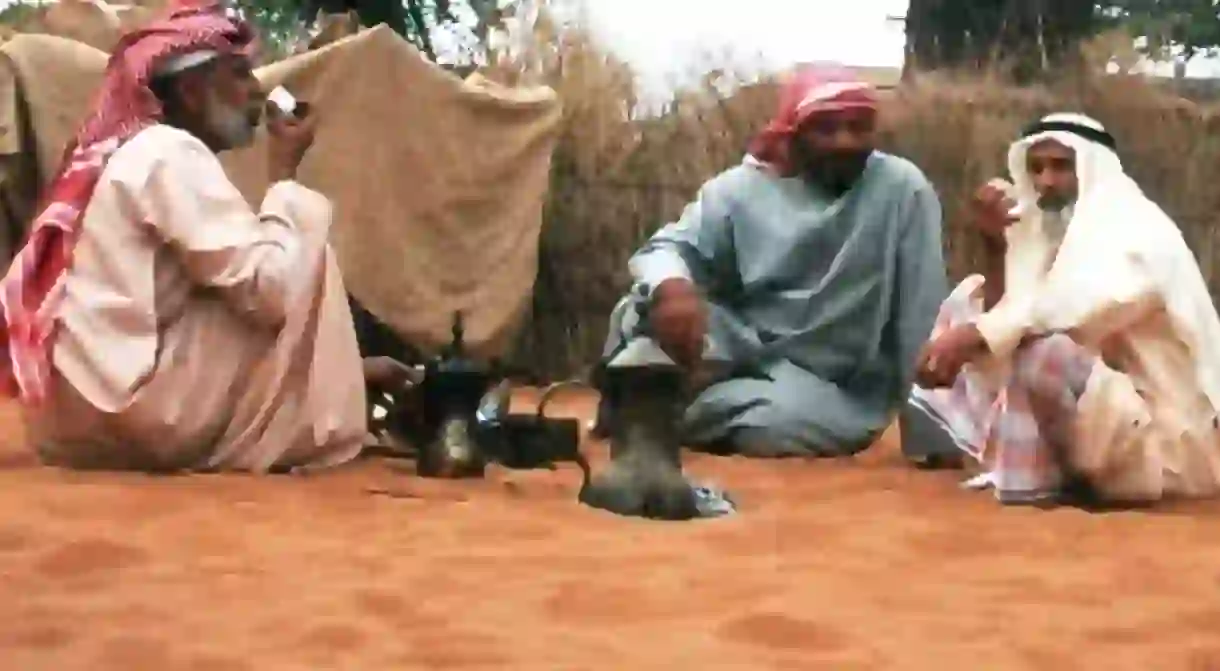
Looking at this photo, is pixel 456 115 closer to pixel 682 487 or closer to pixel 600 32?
pixel 600 32

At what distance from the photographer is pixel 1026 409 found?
204 inches

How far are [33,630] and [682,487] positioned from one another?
196 cm

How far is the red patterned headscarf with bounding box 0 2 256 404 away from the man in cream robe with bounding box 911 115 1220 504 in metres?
2.34

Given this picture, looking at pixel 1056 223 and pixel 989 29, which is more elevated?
pixel 1056 223

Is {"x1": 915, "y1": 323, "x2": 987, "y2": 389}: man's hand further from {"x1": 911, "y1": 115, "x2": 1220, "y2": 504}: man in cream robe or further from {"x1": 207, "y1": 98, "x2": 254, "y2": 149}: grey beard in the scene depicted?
{"x1": 207, "y1": 98, "x2": 254, "y2": 149}: grey beard

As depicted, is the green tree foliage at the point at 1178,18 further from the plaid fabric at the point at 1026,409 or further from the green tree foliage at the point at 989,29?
the plaid fabric at the point at 1026,409

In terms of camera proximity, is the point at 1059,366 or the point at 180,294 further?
the point at 180,294

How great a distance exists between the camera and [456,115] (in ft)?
30.8

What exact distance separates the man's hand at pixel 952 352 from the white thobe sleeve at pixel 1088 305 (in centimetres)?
3

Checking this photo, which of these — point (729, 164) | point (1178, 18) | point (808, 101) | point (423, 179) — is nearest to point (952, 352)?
point (808, 101)

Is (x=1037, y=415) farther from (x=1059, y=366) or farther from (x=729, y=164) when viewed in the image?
(x=729, y=164)

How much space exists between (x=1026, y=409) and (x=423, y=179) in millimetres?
4715

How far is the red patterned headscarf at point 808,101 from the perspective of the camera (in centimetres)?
638

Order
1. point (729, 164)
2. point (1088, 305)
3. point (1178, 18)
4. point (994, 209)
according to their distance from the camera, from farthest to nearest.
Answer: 1. point (1178, 18)
2. point (729, 164)
3. point (994, 209)
4. point (1088, 305)
